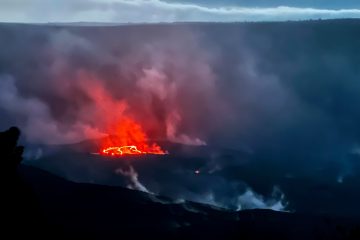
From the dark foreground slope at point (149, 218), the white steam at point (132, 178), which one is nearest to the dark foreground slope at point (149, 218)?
the dark foreground slope at point (149, 218)

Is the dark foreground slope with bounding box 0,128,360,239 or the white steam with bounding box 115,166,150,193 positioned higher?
the white steam with bounding box 115,166,150,193

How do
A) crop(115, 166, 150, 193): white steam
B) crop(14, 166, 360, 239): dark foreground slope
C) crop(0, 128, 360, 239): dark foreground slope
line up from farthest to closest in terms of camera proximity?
crop(115, 166, 150, 193): white steam < crop(14, 166, 360, 239): dark foreground slope < crop(0, 128, 360, 239): dark foreground slope

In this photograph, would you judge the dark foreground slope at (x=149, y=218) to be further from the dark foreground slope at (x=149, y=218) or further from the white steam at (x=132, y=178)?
the white steam at (x=132, y=178)

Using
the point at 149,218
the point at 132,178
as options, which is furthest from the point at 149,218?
the point at 132,178

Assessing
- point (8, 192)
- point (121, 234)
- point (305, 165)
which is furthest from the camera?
point (305, 165)

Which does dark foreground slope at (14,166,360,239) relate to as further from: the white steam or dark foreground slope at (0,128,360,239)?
the white steam

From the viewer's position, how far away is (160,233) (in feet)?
161

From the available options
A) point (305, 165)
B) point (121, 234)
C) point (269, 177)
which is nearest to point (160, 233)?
point (121, 234)

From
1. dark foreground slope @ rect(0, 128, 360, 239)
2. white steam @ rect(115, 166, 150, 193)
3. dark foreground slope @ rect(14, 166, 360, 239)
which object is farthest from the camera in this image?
white steam @ rect(115, 166, 150, 193)

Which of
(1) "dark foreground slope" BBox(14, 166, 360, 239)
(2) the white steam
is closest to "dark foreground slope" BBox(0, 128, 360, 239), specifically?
(1) "dark foreground slope" BBox(14, 166, 360, 239)

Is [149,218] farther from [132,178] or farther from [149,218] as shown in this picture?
[132,178]

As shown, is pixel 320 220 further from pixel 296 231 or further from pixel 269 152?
pixel 269 152

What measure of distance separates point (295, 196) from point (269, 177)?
23.6 feet

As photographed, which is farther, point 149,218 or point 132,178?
point 132,178
